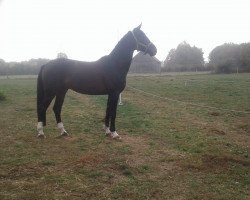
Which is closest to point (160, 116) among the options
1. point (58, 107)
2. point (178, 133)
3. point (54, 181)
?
point (178, 133)

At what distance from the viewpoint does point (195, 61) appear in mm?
85062

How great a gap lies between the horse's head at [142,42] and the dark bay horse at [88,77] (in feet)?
0.37

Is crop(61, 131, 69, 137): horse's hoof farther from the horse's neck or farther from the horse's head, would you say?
the horse's head

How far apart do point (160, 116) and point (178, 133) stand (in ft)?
9.35

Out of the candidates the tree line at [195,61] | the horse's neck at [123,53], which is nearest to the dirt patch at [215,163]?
the horse's neck at [123,53]

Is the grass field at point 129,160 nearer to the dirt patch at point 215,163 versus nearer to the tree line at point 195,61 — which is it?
the dirt patch at point 215,163

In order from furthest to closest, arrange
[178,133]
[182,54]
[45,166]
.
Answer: [182,54] < [178,133] < [45,166]

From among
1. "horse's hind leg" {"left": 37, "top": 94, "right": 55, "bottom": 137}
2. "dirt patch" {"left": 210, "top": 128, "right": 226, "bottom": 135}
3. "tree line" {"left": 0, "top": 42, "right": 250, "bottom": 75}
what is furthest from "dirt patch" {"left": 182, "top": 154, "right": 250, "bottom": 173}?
"tree line" {"left": 0, "top": 42, "right": 250, "bottom": 75}

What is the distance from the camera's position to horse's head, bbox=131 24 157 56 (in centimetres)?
837

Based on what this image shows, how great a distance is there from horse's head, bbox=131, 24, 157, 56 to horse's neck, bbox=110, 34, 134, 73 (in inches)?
7.9

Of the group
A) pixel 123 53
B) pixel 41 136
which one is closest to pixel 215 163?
pixel 123 53

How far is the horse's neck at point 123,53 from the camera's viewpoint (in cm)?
817

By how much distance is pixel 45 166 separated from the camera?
5789mm

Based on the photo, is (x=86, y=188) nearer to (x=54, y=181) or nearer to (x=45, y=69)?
(x=54, y=181)
